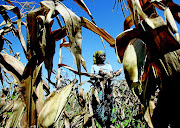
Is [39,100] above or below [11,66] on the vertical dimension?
below

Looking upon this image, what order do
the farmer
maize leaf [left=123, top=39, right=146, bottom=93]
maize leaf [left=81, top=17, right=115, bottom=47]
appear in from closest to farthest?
maize leaf [left=123, top=39, right=146, bottom=93], maize leaf [left=81, top=17, right=115, bottom=47], the farmer

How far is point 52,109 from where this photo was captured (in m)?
0.60

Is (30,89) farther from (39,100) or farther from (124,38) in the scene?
(124,38)

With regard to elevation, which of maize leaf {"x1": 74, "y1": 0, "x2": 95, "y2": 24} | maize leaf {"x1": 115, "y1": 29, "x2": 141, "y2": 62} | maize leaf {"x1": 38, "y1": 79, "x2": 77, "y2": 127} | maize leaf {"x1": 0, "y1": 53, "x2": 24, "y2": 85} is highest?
maize leaf {"x1": 74, "y1": 0, "x2": 95, "y2": 24}

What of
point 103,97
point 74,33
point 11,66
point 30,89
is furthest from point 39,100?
point 103,97

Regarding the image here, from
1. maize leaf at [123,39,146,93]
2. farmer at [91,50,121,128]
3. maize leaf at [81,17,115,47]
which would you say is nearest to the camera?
maize leaf at [123,39,146,93]

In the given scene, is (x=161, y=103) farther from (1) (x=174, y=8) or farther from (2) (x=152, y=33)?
(1) (x=174, y=8)

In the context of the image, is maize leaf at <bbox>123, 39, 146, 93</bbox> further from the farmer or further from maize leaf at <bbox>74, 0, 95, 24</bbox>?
the farmer

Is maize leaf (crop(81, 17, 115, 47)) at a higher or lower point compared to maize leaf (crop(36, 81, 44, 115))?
higher

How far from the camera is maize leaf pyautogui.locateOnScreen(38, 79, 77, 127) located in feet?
1.90

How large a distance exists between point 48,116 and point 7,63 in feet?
0.92

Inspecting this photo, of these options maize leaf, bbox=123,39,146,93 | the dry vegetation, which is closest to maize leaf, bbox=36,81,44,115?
the dry vegetation

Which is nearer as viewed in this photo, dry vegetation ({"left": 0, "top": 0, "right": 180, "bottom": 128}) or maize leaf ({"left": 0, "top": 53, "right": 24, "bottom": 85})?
dry vegetation ({"left": 0, "top": 0, "right": 180, "bottom": 128})

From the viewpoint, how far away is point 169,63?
476 mm
